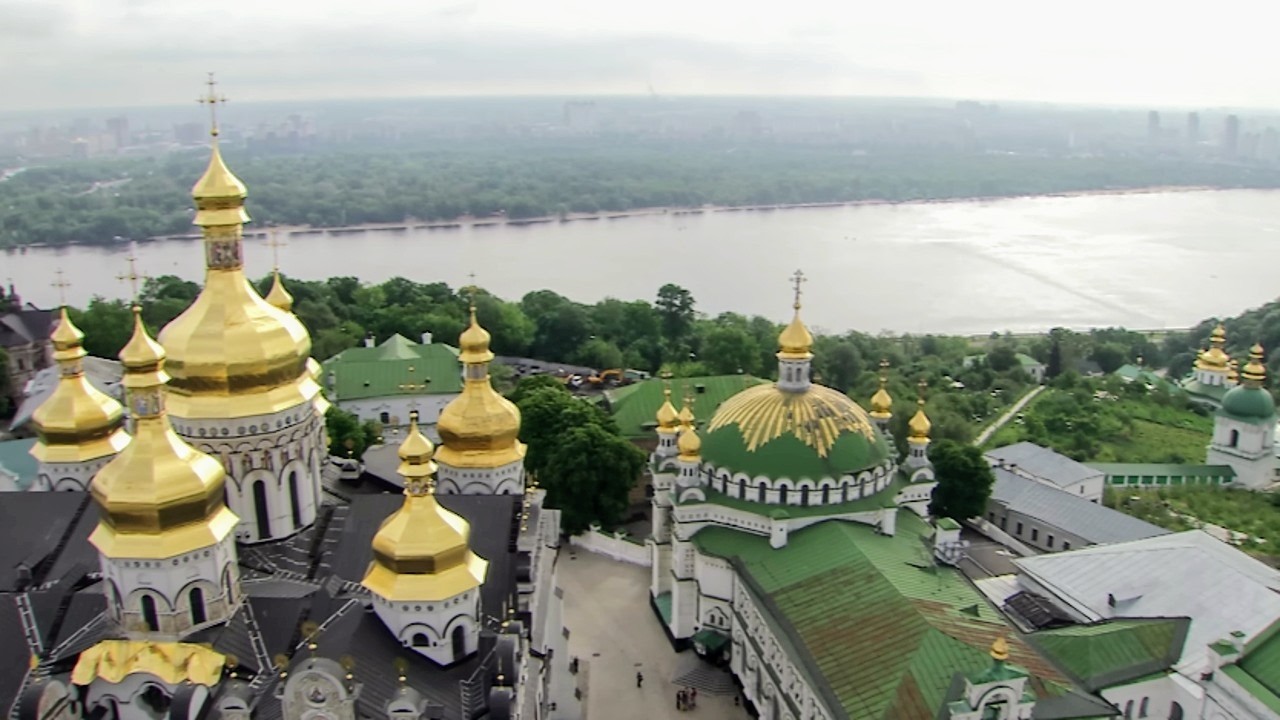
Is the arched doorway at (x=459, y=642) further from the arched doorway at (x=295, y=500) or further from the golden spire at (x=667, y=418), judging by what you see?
the golden spire at (x=667, y=418)

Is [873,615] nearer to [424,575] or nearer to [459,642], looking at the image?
[459,642]

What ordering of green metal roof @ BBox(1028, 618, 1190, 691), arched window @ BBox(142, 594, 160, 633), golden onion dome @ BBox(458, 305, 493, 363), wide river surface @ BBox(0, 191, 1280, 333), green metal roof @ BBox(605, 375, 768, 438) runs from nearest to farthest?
arched window @ BBox(142, 594, 160, 633), green metal roof @ BBox(1028, 618, 1190, 691), golden onion dome @ BBox(458, 305, 493, 363), green metal roof @ BBox(605, 375, 768, 438), wide river surface @ BBox(0, 191, 1280, 333)

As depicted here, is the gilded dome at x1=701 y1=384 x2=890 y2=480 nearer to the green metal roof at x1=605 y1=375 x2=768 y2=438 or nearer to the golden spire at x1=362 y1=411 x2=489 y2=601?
the golden spire at x1=362 y1=411 x2=489 y2=601

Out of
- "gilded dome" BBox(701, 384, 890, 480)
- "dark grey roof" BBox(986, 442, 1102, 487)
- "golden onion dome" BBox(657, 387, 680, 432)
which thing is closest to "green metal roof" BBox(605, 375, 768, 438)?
"dark grey roof" BBox(986, 442, 1102, 487)

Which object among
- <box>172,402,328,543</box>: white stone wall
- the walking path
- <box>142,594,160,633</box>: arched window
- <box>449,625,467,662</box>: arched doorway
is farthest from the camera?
the walking path

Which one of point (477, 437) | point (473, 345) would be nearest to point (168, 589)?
point (477, 437)

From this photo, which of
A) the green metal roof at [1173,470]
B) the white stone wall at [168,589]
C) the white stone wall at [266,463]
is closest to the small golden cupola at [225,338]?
the white stone wall at [266,463]
